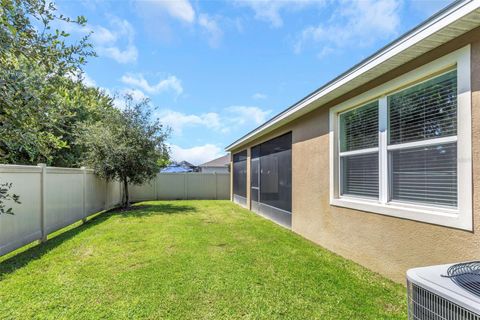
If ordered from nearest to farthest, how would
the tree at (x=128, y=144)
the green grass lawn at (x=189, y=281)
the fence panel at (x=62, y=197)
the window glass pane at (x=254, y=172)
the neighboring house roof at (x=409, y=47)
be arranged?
the neighboring house roof at (x=409, y=47) < the green grass lawn at (x=189, y=281) < the fence panel at (x=62, y=197) < the tree at (x=128, y=144) < the window glass pane at (x=254, y=172)

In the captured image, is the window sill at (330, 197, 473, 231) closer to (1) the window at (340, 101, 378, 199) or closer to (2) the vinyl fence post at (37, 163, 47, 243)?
(1) the window at (340, 101, 378, 199)

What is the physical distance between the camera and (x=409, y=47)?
353 cm

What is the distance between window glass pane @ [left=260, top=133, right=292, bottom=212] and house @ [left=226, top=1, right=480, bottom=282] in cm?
124

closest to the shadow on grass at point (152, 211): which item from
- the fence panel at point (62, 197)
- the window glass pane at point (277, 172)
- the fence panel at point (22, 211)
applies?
the fence panel at point (62, 197)

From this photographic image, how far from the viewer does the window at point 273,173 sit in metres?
8.39

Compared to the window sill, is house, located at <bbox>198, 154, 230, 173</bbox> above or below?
above

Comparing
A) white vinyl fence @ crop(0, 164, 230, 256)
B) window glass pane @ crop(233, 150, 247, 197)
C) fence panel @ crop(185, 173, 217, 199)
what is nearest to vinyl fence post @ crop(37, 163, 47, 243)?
white vinyl fence @ crop(0, 164, 230, 256)

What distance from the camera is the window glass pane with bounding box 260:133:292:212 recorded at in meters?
8.34

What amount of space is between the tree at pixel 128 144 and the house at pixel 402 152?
7.51 m

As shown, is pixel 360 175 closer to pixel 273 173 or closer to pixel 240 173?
pixel 273 173

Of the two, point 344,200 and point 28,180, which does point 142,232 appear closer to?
point 28,180

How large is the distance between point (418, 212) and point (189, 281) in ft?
10.8

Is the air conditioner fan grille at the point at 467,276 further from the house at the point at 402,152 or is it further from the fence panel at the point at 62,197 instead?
the fence panel at the point at 62,197

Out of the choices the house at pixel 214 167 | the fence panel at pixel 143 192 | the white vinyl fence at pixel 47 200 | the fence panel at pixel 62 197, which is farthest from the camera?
the house at pixel 214 167
